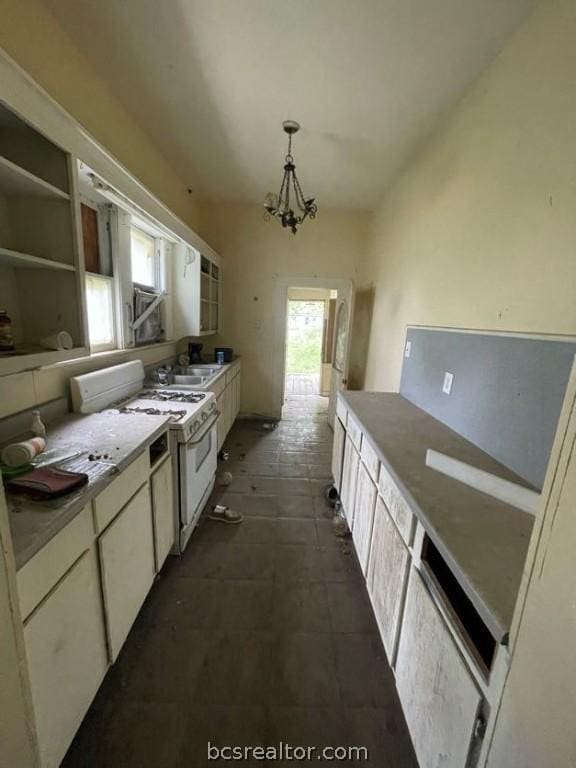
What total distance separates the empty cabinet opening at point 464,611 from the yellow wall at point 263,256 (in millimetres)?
3579

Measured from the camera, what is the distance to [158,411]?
1.88m

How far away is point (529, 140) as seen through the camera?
4.40 feet

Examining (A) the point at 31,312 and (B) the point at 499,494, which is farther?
(A) the point at 31,312

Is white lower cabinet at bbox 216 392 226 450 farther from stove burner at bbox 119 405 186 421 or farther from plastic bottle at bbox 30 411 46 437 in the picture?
plastic bottle at bbox 30 411 46 437

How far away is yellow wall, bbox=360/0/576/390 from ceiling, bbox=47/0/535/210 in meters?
0.22

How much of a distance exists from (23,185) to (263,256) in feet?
10.4

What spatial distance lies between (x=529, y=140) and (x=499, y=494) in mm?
1496

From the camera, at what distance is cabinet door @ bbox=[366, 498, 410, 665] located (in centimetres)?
118

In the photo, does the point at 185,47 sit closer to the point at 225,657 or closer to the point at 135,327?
the point at 135,327

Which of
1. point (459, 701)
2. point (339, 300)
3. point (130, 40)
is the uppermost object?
point (130, 40)

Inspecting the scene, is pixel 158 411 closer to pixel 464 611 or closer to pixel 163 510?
pixel 163 510

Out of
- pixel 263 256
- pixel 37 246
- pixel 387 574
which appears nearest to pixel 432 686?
pixel 387 574

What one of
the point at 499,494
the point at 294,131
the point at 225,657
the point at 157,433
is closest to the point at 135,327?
the point at 157,433
